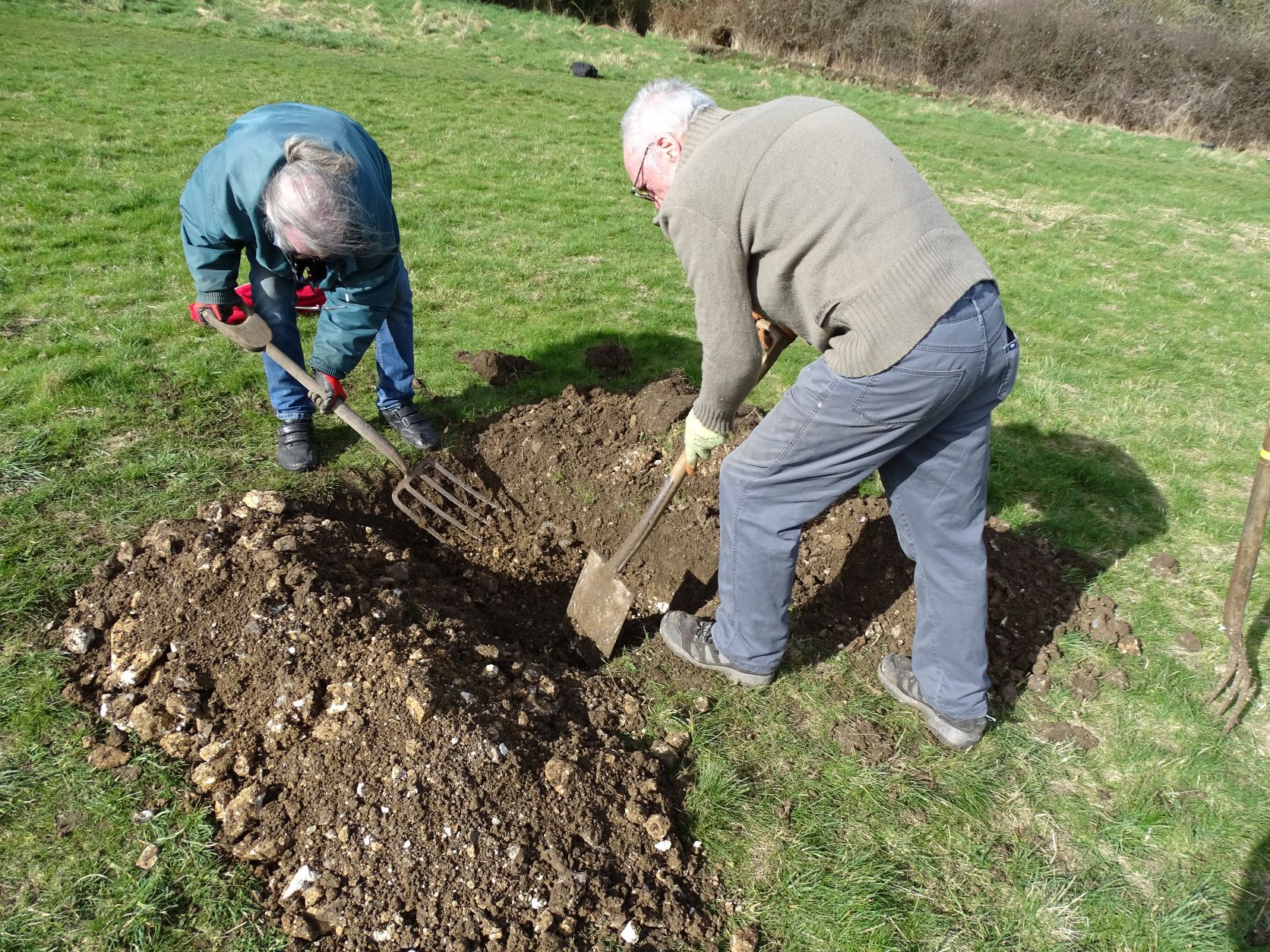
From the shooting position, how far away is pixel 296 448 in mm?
3867

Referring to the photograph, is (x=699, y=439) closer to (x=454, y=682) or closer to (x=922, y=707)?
(x=454, y=682)

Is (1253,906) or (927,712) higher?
(927,712)

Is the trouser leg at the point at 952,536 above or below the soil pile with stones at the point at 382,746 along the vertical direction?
above

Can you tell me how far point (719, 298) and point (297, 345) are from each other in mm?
2675

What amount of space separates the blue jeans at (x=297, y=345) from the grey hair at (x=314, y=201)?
791 millimetres

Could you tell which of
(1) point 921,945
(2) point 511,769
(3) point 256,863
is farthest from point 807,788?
(3) point 256,863

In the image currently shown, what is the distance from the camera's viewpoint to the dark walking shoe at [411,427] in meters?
4.18

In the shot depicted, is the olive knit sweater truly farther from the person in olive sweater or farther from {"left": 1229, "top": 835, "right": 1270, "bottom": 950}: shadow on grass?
{"left": 1229, "top": 835, "right": 1270, "bottom": 950}: shadow on grass

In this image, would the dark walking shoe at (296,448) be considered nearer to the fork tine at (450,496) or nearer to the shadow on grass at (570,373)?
the fork tine at (450,496)

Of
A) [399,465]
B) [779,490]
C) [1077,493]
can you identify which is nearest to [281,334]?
[399,465]

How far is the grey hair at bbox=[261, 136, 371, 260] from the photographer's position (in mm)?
2762

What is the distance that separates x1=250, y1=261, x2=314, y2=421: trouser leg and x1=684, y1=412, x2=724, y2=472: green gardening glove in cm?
216

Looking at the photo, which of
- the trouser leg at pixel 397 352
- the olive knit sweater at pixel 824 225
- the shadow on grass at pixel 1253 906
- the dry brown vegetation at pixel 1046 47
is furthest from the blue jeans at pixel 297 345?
the dry brown vegetation at pixel 1046 47

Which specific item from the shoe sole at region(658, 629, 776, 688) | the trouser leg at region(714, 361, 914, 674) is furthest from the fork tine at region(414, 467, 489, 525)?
the trouser leg at region(714, 361, 914, 674)
